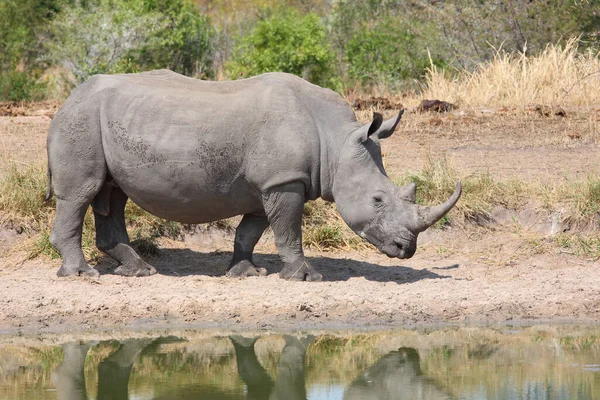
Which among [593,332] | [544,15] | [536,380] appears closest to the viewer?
[536,380]

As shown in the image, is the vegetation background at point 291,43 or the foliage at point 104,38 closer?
the foliage at point 104,38

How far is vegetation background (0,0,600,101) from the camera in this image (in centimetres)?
1716

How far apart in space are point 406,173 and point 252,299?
3.04m

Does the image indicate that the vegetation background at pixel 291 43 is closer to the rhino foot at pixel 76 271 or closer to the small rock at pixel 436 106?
the small rock at pixel 436 106

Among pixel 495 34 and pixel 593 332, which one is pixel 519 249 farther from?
pixel 495 34

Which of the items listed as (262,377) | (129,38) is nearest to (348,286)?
(262,377)

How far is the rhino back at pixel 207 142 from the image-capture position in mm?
8570

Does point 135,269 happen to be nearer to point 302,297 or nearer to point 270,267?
point 270,267

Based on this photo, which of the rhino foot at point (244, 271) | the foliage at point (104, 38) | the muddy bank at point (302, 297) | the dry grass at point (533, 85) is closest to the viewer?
the muddy bank at point (302, 297)

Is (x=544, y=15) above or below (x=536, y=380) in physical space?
above

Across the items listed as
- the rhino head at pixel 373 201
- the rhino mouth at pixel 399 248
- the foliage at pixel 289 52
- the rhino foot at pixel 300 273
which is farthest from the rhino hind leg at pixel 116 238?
the foliage at pixel 289 52

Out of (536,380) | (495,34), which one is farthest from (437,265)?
(495,34)

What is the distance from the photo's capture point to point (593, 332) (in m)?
8.09

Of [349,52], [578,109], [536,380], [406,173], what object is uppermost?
[349,52]
